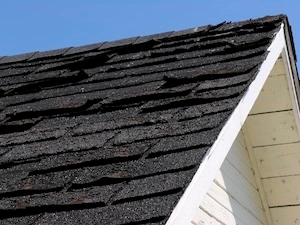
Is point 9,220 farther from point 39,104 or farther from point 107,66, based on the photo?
point 107,66

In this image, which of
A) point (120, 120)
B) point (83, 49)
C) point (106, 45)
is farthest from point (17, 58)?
point (120, 120)

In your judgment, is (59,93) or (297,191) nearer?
(59,93)

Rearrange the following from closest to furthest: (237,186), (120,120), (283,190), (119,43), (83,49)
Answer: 1. (120,120)
2. (237,186)
3. (283,190)
4. (119,43)
5. (83,49)

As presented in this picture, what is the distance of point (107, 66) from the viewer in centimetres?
441

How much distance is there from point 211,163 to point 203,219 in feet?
2.64

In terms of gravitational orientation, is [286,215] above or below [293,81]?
below

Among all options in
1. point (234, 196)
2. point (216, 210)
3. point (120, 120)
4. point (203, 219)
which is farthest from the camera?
point (234, 196)

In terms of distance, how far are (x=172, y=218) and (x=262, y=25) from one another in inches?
98.0

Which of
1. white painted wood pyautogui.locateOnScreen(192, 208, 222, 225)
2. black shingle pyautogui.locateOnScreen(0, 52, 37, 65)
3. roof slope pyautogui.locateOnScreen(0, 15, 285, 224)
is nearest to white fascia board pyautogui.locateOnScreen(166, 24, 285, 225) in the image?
roof slope pyautogui.locateOnScreen(0, 15, 285, 224)

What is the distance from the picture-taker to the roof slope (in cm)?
237

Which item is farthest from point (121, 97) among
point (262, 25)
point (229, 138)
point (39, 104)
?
point (262, 25)

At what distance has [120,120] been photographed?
124 inches

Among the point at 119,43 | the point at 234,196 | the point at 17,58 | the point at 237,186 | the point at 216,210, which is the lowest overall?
the point at 216,210

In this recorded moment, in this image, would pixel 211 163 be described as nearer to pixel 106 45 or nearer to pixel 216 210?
pixel 216 210
